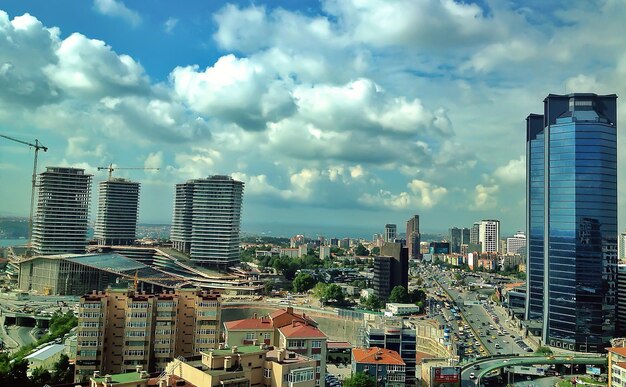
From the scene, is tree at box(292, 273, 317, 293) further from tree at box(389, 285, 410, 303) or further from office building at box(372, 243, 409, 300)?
tree at box(389, 285, 410, 303)

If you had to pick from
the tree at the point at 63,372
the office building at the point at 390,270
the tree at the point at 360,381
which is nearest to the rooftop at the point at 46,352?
the tree at the point at 63,372

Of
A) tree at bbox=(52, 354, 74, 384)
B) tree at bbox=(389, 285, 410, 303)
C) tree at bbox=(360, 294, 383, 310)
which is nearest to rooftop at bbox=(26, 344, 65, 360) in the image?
tree at bbox=(52, 354, 74, 384)

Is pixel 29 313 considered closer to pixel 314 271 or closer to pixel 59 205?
pixel 59 205

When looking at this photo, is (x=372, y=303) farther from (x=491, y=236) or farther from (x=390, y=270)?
(x=491, y=236)

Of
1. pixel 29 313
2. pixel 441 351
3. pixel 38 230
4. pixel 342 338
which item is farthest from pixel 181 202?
pixel 441 351

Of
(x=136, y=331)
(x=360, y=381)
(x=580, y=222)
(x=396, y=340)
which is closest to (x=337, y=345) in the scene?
(x=396, y=340)
